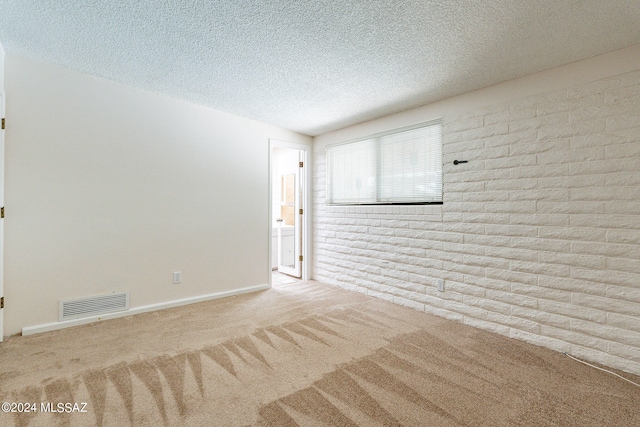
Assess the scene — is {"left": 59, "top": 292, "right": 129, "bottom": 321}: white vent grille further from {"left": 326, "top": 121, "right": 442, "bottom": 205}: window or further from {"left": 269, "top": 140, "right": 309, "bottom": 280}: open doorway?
{"left": 326, "top": 121, "right": 442, "bottom": 205}: window

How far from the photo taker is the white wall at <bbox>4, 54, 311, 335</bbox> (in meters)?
2.57

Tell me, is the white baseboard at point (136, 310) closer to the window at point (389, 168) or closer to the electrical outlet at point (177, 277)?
the electrical outlet at point (177, 277)

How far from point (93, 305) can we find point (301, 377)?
2.25 metres

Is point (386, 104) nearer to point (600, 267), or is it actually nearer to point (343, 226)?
point (343, 226)

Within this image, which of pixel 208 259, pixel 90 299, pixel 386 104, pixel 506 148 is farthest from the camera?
pixel 208 259

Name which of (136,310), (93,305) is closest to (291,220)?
(136,310)

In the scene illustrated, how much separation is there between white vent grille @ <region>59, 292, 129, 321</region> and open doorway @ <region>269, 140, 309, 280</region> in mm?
2186

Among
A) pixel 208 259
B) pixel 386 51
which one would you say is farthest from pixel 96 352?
pixel 386 51

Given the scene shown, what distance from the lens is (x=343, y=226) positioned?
4.18 meters

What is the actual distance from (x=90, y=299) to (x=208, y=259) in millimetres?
1170

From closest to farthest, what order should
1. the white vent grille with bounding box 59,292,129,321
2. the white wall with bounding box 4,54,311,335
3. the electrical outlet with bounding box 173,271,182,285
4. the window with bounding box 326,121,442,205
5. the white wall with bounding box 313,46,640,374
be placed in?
1. the white wall with bounding box 313,46,640,374
2. the white wall with bounding box 4,54,311,335
3. the white vent grille with bounding box 59,292,129,321
4. the window with bounding box 326,121,442,205
5. the electrical outlet with bounding box 173,271,182,285

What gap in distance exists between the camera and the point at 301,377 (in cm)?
194

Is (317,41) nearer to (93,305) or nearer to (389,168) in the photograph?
(389,168)

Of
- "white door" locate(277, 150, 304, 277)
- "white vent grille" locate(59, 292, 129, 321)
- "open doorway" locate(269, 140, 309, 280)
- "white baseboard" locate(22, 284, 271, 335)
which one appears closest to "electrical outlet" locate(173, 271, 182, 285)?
"white baseboard" locate(22, 284, 271, 335)
